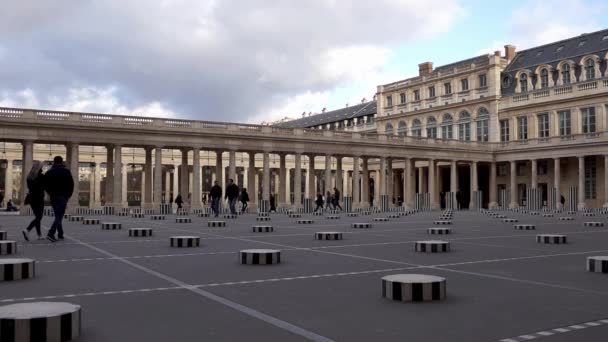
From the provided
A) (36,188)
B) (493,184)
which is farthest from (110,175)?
(493,184)

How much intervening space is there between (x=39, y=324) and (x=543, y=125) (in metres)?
73.0

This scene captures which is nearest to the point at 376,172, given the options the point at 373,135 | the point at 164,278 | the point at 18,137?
the point at 373,135

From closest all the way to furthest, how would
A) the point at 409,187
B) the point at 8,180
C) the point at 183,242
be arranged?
the point at 183,242 → the point at 409,187 → the point at 8,180

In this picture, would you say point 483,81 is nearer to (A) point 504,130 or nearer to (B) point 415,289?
(A) point 504,130

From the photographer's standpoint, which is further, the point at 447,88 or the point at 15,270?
the point at 447,88

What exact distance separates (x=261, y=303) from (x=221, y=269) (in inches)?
139

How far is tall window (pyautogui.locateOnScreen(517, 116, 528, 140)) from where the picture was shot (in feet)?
239

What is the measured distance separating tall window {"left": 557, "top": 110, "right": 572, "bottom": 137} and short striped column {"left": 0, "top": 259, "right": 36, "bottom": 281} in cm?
6789

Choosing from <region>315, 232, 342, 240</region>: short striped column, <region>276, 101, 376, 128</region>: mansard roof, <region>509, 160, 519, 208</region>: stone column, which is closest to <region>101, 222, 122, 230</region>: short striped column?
<region>315, 232, 342, 240</region>: short striped column

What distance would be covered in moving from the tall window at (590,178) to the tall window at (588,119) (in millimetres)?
3412

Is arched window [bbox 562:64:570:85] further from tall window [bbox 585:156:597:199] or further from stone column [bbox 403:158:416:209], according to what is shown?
stone column [bbox 403:158:416:209]

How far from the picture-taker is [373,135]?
65250 millimetres

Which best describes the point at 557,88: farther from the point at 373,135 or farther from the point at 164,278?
the point at 164,278

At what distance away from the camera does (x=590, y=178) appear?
66.8 meters
